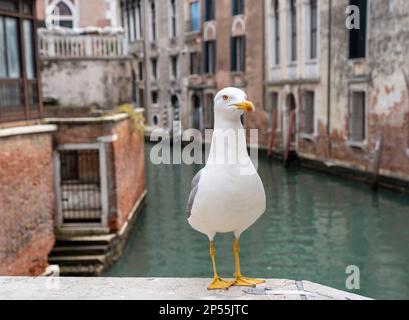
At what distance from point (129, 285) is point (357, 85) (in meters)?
12.1

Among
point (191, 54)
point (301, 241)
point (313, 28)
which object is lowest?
point (301, 241)

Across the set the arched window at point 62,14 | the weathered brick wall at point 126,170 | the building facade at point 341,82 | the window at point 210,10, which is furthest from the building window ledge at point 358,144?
the window at point 210,10

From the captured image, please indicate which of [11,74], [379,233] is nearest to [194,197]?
[11,74]

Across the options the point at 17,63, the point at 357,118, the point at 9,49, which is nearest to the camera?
the point at 9,49

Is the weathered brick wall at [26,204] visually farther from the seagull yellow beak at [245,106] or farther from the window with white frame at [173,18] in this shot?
the window with white frame at [173,18]

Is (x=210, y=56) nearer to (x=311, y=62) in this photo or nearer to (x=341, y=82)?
(x=311, y=62)

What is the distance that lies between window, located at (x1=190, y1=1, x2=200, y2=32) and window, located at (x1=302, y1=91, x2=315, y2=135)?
7.28 m

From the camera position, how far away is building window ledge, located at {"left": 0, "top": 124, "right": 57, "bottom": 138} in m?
6.56

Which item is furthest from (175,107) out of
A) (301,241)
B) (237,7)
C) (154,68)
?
(301,241)

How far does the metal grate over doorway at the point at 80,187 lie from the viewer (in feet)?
29.2

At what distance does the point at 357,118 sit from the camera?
14.6m

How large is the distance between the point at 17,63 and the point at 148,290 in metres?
5.48
